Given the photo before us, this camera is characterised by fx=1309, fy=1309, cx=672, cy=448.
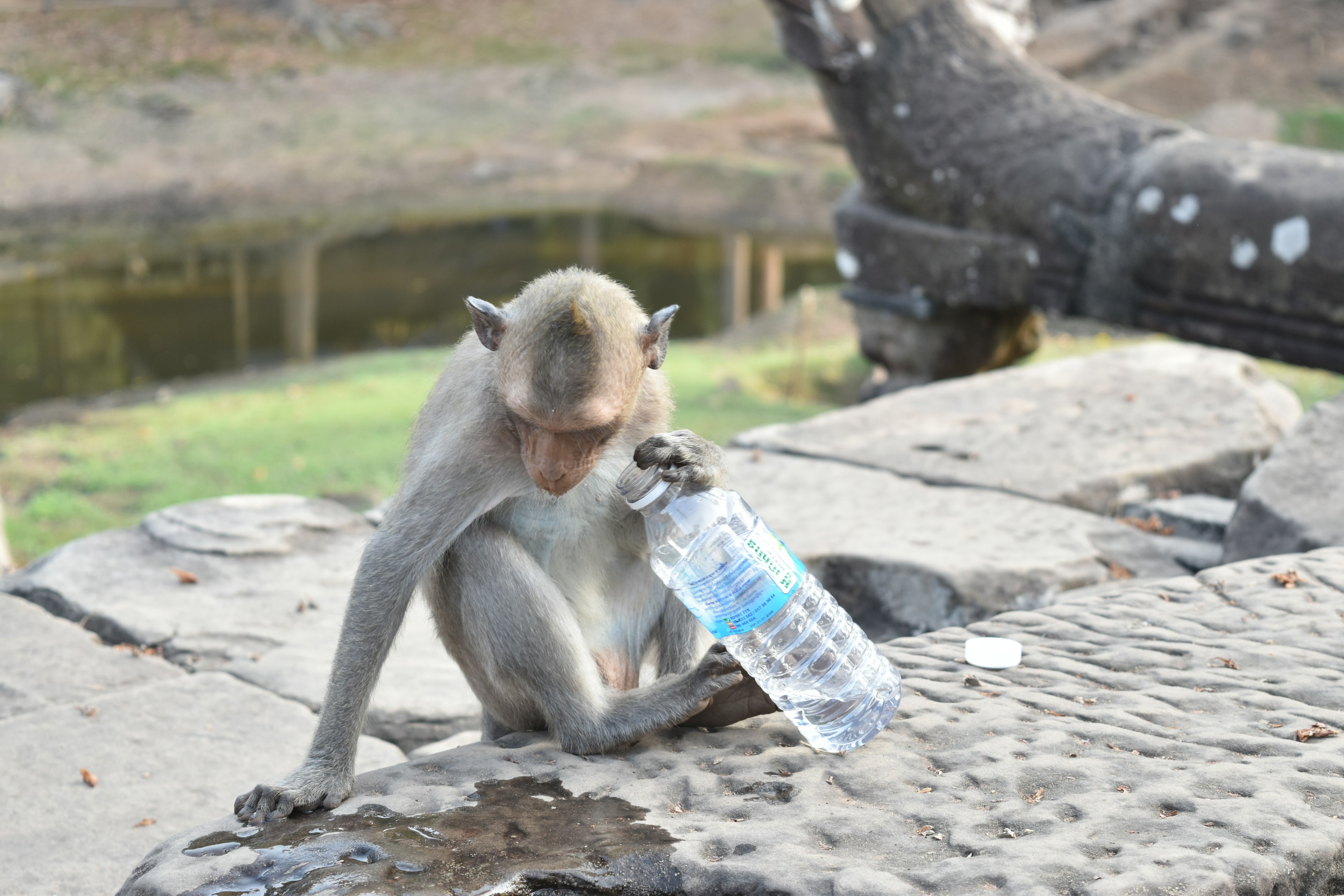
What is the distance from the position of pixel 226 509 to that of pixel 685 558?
295 centimetres

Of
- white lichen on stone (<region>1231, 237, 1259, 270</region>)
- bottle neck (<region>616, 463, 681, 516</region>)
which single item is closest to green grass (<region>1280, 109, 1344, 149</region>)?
white lichen on stone (<region>1231, 237, 1259, 270</region>)

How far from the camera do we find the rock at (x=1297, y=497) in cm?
372

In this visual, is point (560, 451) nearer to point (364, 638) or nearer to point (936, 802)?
point (364, 638)

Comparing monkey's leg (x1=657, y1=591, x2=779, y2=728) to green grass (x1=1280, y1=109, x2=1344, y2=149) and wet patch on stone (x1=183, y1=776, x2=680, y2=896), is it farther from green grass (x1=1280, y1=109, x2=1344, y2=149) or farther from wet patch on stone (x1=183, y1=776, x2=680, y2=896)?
green grass (x1=1280, y1=109, x2=1344, y2=149)

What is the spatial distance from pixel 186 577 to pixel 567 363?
2.79 m

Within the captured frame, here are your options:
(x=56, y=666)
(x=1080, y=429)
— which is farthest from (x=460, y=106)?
(x=56, y=666)

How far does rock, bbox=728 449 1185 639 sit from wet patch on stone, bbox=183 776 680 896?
61.7 inches

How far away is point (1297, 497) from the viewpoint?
384cm

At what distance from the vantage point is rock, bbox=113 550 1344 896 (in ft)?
6.99

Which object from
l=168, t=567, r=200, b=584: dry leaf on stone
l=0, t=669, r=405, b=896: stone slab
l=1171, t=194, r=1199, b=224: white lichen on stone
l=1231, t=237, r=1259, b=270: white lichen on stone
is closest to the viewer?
l=0, t=669, r=405, b=896: stone slab

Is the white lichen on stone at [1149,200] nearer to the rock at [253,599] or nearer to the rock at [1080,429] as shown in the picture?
the rock at [1080,429]

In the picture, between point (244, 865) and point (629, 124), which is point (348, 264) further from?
point (244, 865)

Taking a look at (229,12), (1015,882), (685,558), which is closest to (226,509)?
(685,558)

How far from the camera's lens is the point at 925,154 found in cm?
705
